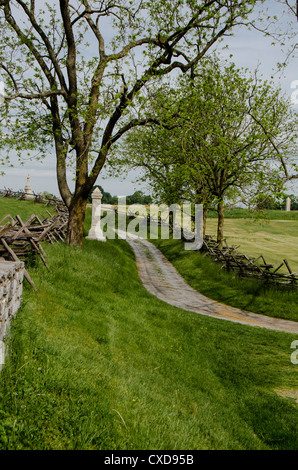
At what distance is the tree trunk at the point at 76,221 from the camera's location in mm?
16469

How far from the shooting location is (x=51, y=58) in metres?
16.2

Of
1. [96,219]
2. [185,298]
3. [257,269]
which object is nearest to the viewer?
[185,298]

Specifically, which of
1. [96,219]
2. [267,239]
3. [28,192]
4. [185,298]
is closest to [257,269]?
[185,298]

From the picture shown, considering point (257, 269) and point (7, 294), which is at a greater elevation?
point (7, 294)

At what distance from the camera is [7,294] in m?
5.25

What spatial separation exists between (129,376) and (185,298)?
11.8m

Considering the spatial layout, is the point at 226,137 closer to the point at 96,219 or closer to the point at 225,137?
the point at 225,137

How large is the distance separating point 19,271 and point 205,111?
1770 centimetres

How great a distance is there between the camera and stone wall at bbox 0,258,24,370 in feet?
15.6

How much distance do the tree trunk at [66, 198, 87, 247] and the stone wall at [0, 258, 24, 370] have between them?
32.5 ft

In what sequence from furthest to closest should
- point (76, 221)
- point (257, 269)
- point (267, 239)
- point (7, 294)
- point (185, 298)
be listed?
point (267, 239) → point (257, 269) → point (185, 298) → point (76, 221) → point (7, 294)

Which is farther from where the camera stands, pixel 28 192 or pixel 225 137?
pixel 28 192

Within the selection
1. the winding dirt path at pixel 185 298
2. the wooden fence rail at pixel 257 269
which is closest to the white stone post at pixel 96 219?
the winding dirt path at pixel 185 298
